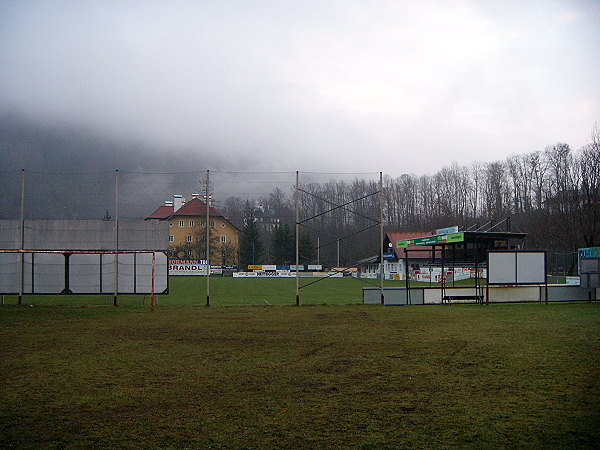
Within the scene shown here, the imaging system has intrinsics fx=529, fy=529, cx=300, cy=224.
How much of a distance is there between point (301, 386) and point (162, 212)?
2044cm

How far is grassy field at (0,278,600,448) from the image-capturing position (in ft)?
18.0

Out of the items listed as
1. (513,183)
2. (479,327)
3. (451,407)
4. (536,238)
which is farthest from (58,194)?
(513,183)

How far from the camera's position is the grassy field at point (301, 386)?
549 cm

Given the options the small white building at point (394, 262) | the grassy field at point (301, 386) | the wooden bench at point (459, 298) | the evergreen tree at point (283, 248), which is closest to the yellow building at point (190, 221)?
the evergreen tree at point (283, 248)

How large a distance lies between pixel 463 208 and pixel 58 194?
47567 millimetres

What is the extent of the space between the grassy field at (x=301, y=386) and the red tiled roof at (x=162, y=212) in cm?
1105

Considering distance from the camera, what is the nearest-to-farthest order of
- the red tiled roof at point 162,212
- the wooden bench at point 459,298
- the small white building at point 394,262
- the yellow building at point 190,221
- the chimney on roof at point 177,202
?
the wooden bench at point 459,298 → the chimney on roof at point 177,202 → the yellow building at point 190,221 → the red tiled roof at point 162,212 → the small white building at point 394,262

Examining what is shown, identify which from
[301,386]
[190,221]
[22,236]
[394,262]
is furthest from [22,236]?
[394,262]

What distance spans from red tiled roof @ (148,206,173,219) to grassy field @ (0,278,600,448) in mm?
11054

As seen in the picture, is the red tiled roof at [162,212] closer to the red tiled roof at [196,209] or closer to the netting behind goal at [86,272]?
the red tiled roof at [196,209]

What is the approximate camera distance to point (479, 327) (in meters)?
14.6

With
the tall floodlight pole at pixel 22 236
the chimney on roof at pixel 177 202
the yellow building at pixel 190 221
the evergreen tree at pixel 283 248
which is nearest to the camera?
the tall floodlight pole at pixel 22 236

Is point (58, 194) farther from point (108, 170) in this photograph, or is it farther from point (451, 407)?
point (451, 407)

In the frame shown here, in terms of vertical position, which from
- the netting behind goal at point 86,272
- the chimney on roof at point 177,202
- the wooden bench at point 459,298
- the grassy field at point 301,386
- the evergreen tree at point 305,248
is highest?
the chimney on roof at point 177,202
